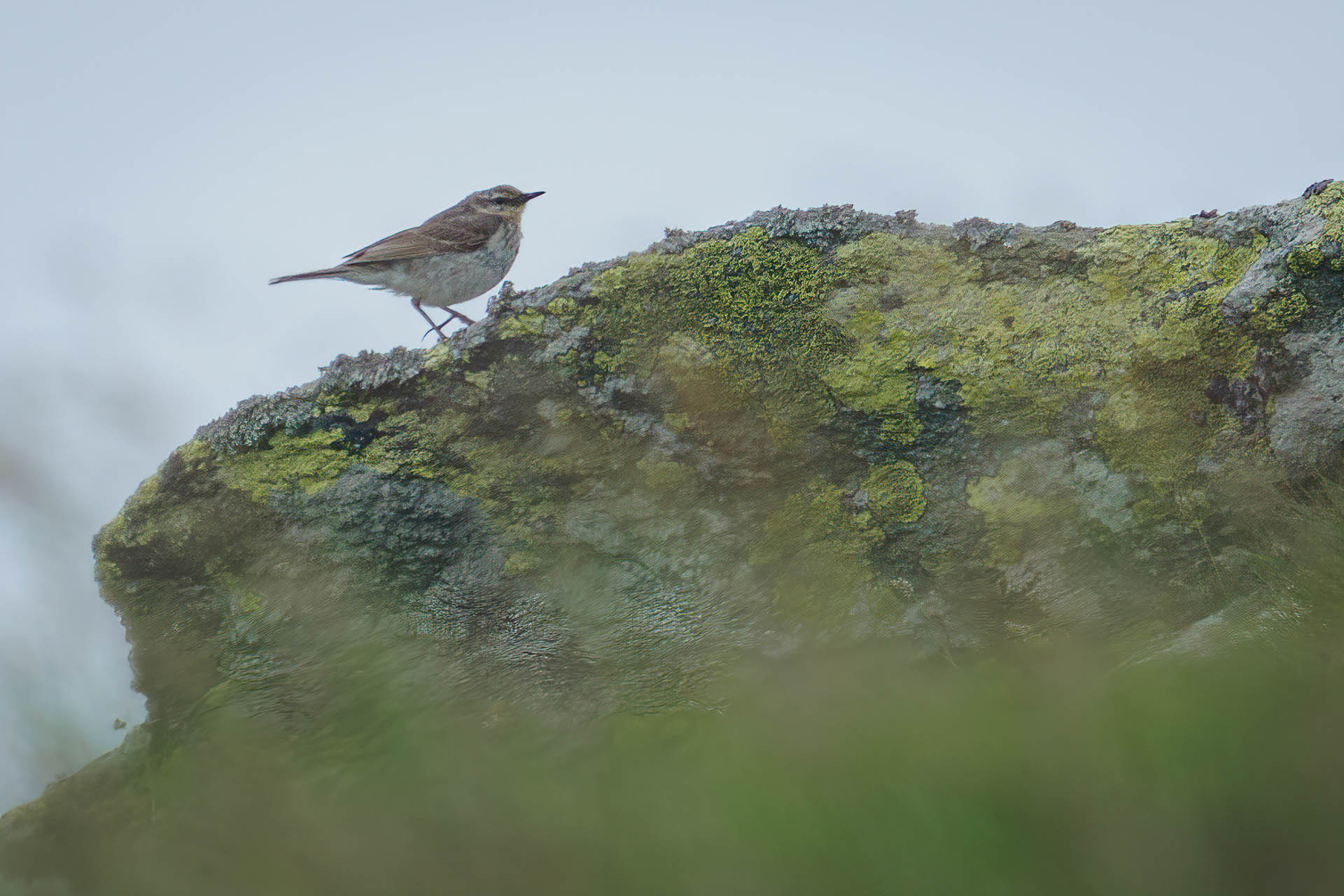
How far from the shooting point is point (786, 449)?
3.23 meters

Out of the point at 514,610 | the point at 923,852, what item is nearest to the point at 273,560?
the point at 514,610

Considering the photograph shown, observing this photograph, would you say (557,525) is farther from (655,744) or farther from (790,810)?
(790,810)

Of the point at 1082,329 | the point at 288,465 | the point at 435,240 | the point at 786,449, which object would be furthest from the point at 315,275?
the point at 1082,329

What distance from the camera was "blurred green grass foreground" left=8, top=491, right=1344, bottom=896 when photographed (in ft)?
3.44

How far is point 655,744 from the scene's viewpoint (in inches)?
56.5

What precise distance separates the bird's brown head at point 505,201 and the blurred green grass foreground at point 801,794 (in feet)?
14.1

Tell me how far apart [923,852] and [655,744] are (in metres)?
0.52

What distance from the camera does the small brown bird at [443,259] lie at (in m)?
5.05

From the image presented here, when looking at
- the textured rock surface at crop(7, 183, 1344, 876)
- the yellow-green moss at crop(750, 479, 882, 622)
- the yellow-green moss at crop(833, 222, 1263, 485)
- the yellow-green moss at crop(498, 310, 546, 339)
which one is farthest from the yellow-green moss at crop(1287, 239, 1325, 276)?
the yellow-green moss at crop(498, 310, 546, 339)

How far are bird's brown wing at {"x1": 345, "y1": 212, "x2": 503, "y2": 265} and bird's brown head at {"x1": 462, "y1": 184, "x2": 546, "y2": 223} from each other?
12 centimetres

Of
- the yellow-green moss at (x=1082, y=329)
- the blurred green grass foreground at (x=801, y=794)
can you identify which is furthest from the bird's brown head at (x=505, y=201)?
the blurred green grass foreground at (x=801, y=794)

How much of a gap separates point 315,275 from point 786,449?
327 cm

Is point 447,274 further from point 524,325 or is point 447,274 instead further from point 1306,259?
point 1306,259

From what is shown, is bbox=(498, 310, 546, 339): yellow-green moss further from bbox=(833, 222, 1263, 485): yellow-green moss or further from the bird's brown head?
the bird's brown head
